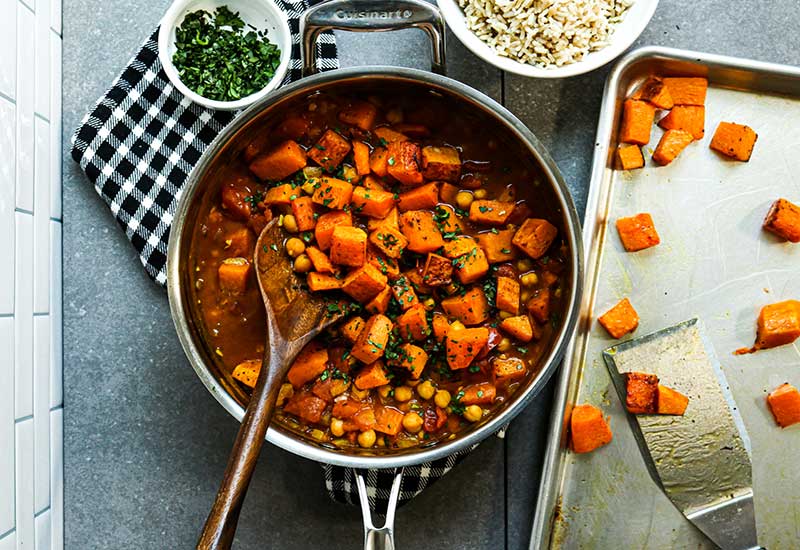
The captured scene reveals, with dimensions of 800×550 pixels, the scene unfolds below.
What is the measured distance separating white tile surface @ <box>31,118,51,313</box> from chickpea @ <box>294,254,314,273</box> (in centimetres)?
83

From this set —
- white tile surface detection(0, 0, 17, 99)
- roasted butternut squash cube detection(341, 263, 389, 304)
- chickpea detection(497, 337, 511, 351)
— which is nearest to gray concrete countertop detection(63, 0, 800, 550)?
white tile surface detection(0, 0, 17, 99)

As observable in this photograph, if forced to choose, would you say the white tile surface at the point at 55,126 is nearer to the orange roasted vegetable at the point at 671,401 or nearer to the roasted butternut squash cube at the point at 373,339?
the roasted butternut squash cube at the point at 373,339

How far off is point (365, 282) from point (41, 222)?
41.9 inches

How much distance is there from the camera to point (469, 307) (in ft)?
7.16

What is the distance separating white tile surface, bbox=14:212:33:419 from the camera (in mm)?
2260

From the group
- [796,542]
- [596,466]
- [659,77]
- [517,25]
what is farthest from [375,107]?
[796,542]

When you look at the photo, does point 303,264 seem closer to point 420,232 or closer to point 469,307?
point 420,232

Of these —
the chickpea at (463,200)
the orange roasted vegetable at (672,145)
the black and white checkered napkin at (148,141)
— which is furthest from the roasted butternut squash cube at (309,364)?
the orange roasted vegetable at (672,145)

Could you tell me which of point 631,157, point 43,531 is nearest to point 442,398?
point 631,157

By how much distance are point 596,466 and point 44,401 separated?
1713mm

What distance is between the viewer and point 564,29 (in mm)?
2244

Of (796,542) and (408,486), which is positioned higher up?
(408,486)

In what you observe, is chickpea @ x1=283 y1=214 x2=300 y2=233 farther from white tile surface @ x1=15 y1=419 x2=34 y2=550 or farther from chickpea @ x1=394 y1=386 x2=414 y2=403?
white tile surface @ x1=15 y1=419 x2=34 y2=550

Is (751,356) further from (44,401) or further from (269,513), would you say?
(44,401)
